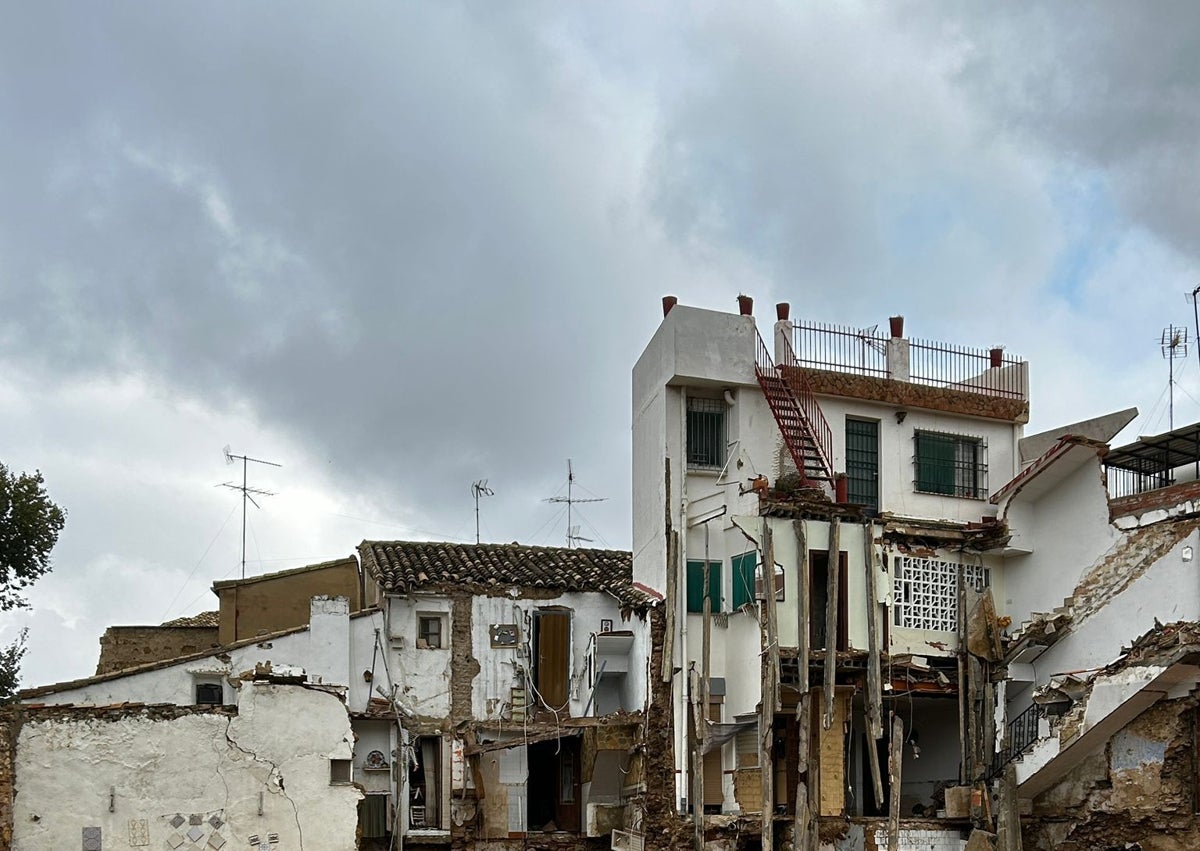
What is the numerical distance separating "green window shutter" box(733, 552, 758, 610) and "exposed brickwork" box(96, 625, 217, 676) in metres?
13.4

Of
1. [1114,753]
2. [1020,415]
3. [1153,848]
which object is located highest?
[1020,415]

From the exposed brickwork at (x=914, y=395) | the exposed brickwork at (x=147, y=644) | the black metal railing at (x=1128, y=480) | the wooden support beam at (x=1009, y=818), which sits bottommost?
the wooden support beam at (x=1009, y=818)

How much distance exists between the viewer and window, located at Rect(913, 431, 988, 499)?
31672 mm

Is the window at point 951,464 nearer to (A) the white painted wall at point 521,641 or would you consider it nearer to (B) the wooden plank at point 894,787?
(B) the wooden plank at point 894,787

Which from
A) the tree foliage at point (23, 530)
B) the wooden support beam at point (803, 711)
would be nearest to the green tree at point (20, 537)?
the tree foliage at point (23, 530)

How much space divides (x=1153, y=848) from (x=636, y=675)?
36.2ft

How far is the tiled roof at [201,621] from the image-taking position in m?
35.3

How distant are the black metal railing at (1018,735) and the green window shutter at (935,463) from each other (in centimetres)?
533

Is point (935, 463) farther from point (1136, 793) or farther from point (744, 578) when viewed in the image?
point (1136, 793)

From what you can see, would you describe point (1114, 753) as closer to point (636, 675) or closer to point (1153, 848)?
point (1153, 848)

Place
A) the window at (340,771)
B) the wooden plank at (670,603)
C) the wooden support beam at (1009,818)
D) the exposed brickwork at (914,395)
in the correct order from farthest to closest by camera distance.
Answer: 1. the exposed brickwork at (914,395)
2. the wooden plank at (670,603)
3. the wooden support beam at (1009,818)
4. the window at (340,771)

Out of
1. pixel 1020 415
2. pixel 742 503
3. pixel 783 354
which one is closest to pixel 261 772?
pixel 742 503

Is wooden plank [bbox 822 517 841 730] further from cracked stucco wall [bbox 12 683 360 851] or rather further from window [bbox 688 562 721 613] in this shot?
cracked stucco wall [bbox 12 683 360 851]

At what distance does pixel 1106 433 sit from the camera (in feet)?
98.3
